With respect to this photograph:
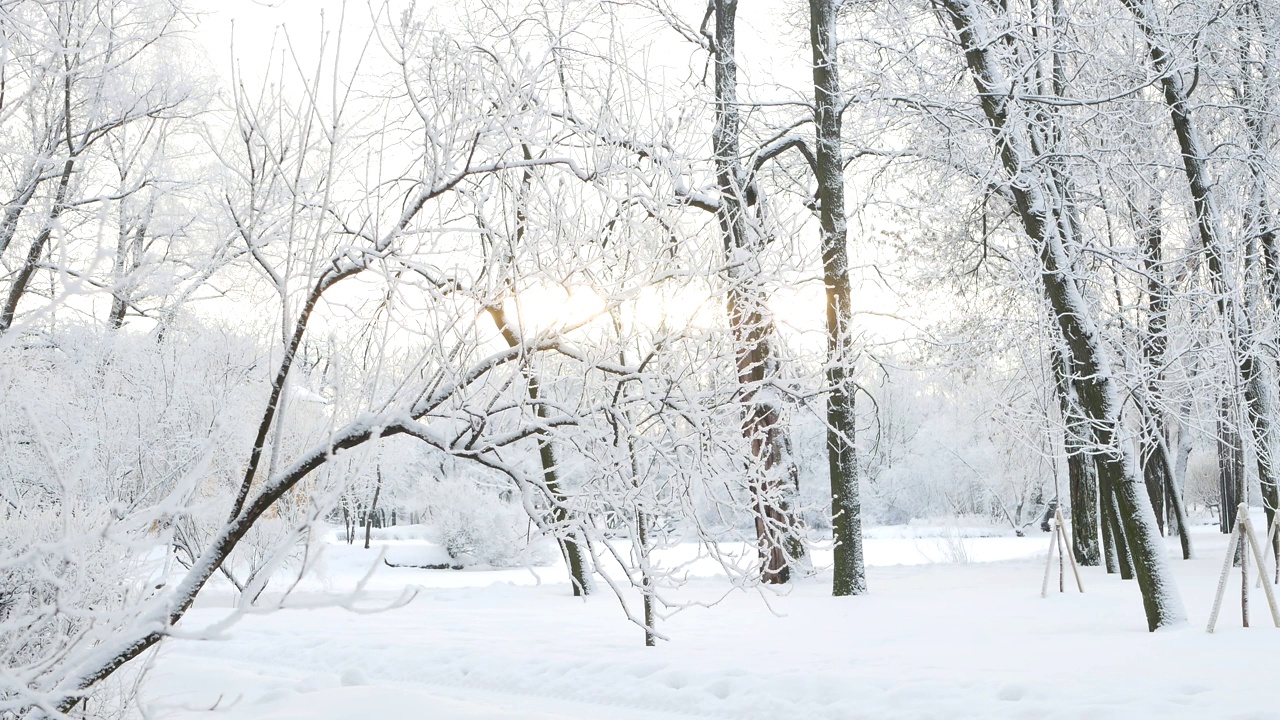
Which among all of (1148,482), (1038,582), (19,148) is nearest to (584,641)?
(1038,582)

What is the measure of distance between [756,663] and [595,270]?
11.0ft

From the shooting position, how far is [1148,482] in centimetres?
2083

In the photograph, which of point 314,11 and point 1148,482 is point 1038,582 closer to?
point 1148,482

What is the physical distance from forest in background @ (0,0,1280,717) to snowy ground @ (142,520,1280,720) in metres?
0.70

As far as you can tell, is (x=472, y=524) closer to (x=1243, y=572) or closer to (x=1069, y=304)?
(x=1069, y=304)

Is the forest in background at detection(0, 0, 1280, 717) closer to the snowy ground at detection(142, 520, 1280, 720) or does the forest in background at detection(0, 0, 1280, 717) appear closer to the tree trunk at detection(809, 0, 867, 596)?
the tree trunk at detection(809, 0, 867, 596)

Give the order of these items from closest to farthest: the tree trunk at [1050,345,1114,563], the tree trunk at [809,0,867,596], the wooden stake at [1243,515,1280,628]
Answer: the wooden stake at [1243,515,1280,628] → the tree trunk at [809,0,867,596] → the tree trunk at [1050,345,1114,563]

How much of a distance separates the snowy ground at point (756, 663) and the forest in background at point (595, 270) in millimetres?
702

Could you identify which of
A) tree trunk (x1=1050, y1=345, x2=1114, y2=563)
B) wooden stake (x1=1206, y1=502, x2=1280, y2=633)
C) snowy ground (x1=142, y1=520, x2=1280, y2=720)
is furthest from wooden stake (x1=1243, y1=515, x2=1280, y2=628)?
tree trunk (x1=1050, y1=345, x2=1114, y2=563)

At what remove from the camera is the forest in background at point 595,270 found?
4.41 m

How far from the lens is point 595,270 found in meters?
5.27

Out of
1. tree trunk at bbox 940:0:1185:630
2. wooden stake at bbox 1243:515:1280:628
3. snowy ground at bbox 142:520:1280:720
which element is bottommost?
snowy ground at bbox 142:520:1280:720

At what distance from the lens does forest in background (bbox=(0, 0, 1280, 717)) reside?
4.41 meters

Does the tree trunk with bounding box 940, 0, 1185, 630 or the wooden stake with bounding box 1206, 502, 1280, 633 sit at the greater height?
the tree trunk with bounding box 940, 0, 1185, 630
